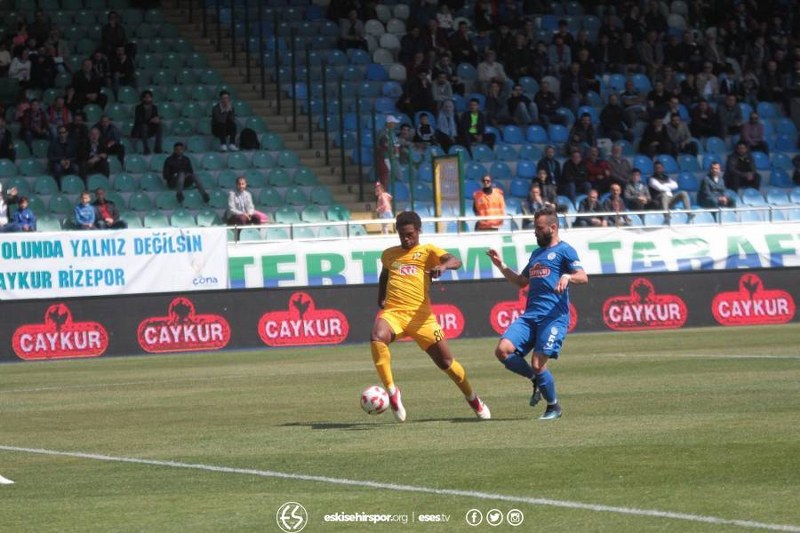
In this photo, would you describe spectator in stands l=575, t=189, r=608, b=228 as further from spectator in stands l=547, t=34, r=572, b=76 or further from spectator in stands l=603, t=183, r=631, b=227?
spectator in stands l=547, t=34, r=572, b=76

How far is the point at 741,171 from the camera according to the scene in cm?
3469

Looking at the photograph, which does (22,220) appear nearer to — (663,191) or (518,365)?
(663,191)

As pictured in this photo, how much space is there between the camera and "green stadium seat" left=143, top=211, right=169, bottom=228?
3045 centimetres

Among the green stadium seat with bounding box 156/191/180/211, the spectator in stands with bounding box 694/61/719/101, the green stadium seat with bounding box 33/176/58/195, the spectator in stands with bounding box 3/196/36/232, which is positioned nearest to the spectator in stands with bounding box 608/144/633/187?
the spectator in stands with bounding box 694/61/719/101

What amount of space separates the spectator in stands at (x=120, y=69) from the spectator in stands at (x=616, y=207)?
12149 mm

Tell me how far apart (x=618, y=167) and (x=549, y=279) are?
19.7m

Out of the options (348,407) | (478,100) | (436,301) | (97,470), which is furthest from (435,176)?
(97,470)

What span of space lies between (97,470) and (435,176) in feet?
60.6

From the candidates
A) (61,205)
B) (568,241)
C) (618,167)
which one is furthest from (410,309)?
(618,167)

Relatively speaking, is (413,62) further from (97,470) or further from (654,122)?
(97,470)

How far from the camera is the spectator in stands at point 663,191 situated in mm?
31953

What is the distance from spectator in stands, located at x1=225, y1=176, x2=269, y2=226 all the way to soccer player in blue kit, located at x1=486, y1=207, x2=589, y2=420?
53.6ft

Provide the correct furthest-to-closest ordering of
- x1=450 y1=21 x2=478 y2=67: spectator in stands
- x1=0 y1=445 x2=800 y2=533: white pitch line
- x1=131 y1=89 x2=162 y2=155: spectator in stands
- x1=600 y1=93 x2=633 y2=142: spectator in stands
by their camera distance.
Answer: x1=450 y1=21 x2=478 y2=67: spectator in stands → x1=600 y1=93 x2=633 y2=142: spectator in stands → x1=131 y1=89 x2=162 y2=155: spectator in stands → x1=0 y1=445 x2=800 y2=533: white pitch line
